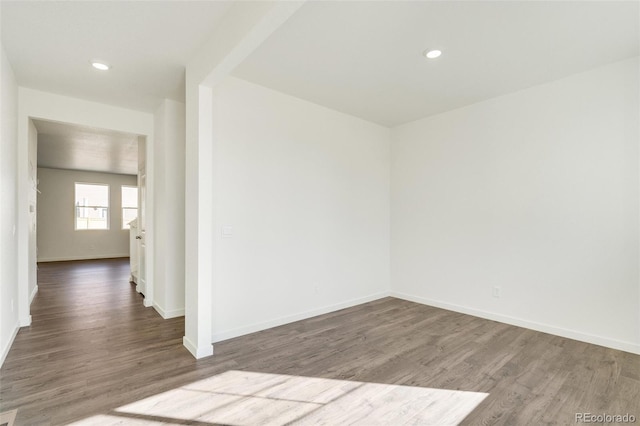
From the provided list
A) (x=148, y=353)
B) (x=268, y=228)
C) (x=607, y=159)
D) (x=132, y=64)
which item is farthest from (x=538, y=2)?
(x=148, y=353)

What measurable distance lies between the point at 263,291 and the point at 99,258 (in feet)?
27.9

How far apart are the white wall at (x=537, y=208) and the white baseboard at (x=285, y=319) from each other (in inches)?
33.2

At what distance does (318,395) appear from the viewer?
7.08ft

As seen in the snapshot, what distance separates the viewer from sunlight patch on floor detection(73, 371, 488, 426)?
188 cm

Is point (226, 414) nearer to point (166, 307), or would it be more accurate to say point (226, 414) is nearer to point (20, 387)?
point (20, 387)

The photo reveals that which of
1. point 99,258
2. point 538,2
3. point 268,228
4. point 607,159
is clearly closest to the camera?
point 538,2

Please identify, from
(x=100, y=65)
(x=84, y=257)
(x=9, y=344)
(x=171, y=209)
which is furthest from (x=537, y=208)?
(x=84, y=257)

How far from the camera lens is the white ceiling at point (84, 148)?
4879 mm

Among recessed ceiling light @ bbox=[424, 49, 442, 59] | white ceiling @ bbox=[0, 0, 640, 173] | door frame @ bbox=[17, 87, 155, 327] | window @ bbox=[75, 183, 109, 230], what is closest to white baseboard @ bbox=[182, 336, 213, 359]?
door frame @ bbox=[17, 87, 155, 327]

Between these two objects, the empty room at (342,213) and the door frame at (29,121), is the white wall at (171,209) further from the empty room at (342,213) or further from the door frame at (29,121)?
the door frame at (29,121)

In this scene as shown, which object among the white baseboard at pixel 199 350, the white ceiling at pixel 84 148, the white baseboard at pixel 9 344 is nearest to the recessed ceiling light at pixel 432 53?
the white baseboard at pixel 199 350

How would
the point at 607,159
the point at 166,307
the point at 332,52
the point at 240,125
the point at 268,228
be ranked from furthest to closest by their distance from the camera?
the point at 166,307
the point at 268,228
the point at 240,125
the point at 607,159
the point at 332,52

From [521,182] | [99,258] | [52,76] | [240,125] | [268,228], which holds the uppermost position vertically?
[52,76]

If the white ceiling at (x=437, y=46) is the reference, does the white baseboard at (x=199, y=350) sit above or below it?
below
